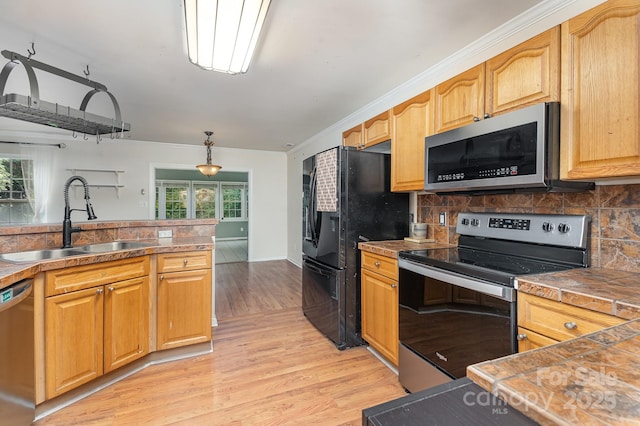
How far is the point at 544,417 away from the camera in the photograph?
1.36ft

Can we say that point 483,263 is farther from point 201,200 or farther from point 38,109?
point 201,200

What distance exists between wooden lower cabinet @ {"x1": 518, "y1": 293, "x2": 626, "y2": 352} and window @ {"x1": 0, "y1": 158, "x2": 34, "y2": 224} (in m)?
6.54

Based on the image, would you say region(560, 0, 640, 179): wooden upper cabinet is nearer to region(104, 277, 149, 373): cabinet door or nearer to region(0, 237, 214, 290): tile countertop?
region(0, 237, 214, 290): tile countertop

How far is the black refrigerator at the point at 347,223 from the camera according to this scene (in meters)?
2.49

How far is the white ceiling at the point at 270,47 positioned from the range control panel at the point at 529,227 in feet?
4.12

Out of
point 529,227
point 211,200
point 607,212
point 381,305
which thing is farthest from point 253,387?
point 211,200

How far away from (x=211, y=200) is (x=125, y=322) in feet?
24.7

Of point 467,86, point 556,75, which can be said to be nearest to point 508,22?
point 467,86

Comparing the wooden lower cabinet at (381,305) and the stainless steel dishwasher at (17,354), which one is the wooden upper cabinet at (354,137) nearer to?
the wooden lower cabinet at (381,305)

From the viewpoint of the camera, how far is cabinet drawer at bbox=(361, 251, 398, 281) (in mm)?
2076

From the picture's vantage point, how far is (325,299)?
2.69 metres

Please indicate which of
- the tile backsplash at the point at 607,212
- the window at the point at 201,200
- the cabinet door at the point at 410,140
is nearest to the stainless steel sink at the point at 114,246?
the cabinet door at the point at 410,140

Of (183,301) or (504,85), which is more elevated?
(504,85)

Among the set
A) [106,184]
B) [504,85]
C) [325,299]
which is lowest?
[325,299]
